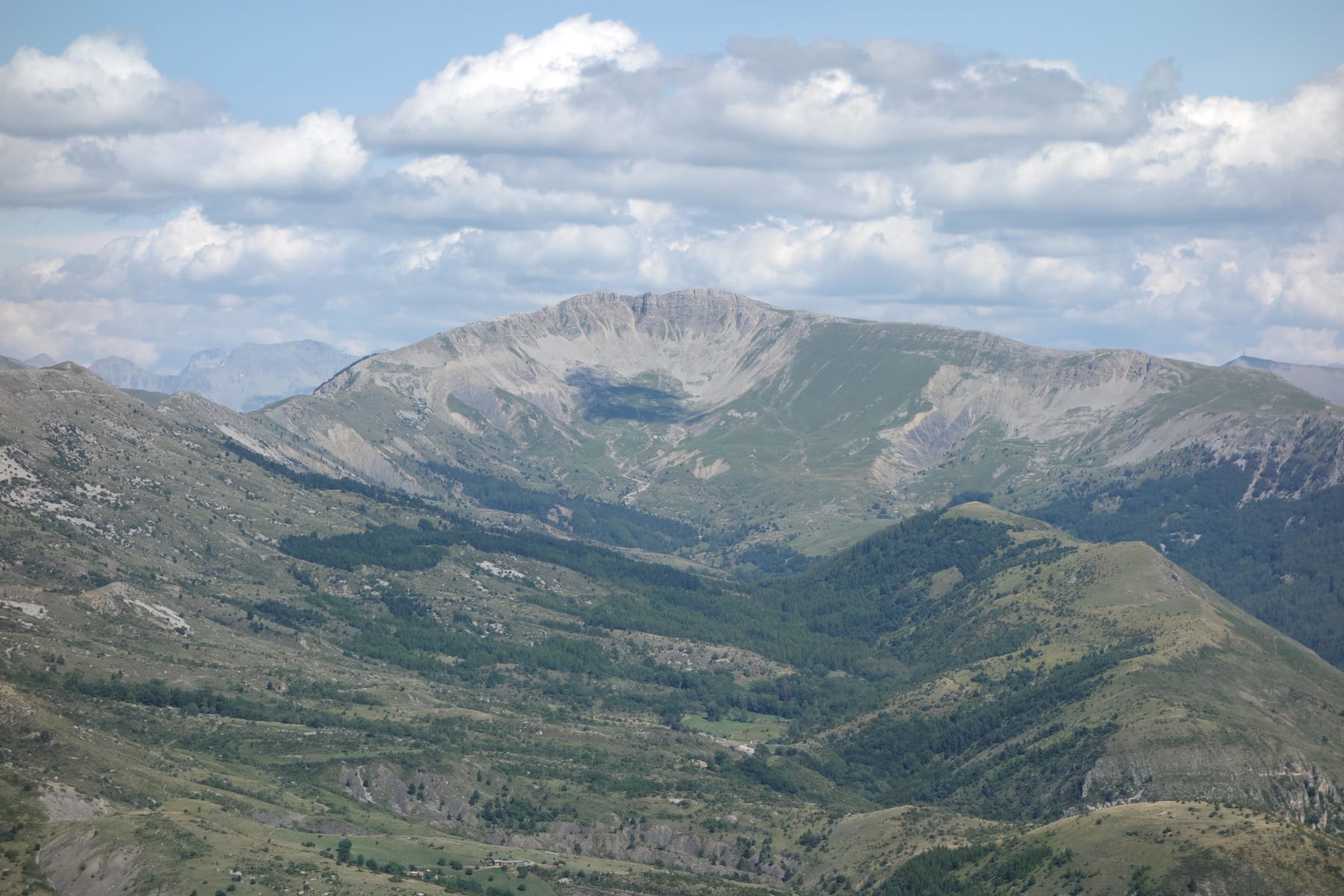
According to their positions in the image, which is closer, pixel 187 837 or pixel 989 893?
pixel 187 837

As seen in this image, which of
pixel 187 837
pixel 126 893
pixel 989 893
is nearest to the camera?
pixel 126 893

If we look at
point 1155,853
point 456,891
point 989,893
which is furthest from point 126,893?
point 1155,853

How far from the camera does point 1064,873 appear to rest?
195 metres

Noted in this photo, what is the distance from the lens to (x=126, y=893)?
172750 mm

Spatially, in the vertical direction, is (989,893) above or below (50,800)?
below

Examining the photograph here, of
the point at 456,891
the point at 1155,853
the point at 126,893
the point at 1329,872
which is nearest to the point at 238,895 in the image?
the point at 126,893

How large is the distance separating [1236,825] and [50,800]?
483 ft

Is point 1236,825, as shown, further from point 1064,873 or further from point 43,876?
point 43,876

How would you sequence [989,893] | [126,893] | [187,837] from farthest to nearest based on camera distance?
1. [989,893]
2. [187,837]
3. [126,893]

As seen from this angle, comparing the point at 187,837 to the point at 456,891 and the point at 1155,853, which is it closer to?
the point at 456,891

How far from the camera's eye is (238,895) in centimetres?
17362

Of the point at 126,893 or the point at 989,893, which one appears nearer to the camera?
the point at 126,893

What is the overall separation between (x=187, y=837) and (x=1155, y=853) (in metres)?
118

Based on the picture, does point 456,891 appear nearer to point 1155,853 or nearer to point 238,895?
point 238,895
